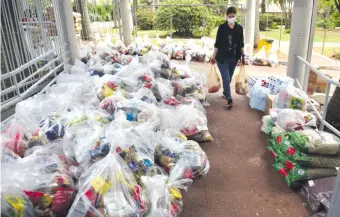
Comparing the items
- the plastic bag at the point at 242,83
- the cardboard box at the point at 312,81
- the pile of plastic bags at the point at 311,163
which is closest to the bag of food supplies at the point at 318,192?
the pile of plastic bags at the point at 311,163

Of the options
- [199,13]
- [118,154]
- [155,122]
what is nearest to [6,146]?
[118,154]

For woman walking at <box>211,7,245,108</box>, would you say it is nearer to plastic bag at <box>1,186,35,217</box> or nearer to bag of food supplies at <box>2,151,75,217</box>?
bag of food supplies at <box>2,151,75,217</box>

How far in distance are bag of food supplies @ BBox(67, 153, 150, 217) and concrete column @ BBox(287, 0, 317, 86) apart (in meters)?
3.37

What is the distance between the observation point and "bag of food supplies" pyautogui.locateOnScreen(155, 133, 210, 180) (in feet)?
8.93

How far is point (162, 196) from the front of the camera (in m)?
2.27

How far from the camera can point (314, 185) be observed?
8.39 ft

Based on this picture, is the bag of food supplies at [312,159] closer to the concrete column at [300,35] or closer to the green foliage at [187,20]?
the concrete column at [300,35]

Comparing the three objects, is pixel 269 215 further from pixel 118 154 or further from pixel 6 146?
pixel 6 146

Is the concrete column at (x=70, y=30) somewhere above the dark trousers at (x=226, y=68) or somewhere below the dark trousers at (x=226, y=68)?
above

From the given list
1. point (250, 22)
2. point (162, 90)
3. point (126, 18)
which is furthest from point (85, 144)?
point (250, 22)

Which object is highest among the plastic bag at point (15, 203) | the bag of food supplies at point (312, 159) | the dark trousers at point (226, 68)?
the dark trousers at point (226, 68)

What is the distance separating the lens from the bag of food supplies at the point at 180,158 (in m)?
2.72

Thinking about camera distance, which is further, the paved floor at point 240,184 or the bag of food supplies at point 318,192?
the paved floor at point 240,184

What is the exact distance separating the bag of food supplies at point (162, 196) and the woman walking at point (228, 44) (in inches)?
101
